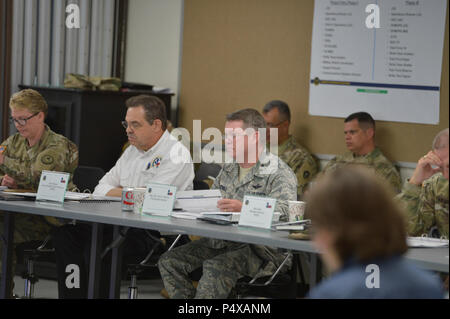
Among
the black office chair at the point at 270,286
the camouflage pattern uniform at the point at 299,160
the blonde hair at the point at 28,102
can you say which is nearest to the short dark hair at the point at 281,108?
the camouflage pattern uniform at the point at 299,160

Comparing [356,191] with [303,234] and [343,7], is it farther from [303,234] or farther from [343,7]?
[343,7]

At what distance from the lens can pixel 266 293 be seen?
Result: 3.71 m

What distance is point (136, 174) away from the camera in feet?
14.8

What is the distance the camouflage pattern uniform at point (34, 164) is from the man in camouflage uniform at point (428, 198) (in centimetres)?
201

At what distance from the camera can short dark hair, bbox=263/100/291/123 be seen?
19.9 ft

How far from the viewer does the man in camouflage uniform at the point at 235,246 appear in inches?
146

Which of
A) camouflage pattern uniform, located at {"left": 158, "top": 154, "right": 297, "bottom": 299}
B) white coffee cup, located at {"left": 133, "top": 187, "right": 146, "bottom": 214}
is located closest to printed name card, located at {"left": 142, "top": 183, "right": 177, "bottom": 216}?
white coffee cup, located at {"left": 133, "top": 187, "right": 146, "bottom": 214}

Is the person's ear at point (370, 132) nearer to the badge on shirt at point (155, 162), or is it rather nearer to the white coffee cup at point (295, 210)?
the badge on shirt at point (155, 162)

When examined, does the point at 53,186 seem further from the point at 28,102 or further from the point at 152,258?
the point at 28,102

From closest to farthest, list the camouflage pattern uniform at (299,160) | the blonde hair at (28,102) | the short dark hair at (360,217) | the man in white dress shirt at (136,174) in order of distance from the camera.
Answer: the short dark hair at (360,217)
the man in white dress shirt at (136,174)
the blonde hair at (28,102)
the camouflage pattern uniform at (299,160)

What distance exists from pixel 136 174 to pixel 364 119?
80.5 inches

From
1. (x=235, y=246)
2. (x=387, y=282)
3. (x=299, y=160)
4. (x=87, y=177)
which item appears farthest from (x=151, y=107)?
(x=387, y=282)

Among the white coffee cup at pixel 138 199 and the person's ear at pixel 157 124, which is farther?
the person's ear at pixel 157 124
